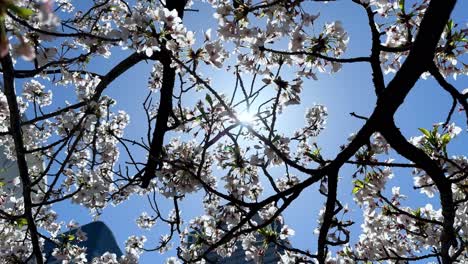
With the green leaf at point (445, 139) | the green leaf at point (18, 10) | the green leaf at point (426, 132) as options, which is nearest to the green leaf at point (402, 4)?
the green leaf at point (426, 132)

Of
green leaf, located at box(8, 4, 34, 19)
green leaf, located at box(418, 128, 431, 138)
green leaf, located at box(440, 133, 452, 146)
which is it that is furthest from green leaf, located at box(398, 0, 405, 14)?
green leaf, located at box(8, 4, 34, 19)

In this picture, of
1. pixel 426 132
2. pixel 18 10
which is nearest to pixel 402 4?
pixel 426 132

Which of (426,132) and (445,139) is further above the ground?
(426,132)

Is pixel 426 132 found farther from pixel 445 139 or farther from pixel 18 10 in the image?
pixel 18 10

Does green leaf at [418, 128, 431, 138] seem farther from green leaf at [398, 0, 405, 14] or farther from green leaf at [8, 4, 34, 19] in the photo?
green leaf at [8, 4, 34, 19]

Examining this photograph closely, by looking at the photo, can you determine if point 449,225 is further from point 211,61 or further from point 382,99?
point 211,61

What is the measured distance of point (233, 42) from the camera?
473 centimetres

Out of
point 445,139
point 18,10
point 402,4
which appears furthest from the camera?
point 445,139

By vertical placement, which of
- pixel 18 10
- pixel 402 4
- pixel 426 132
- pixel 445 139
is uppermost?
pixel 402 4

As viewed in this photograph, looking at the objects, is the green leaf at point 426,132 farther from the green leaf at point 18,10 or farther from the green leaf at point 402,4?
the green leaf at point 18,10

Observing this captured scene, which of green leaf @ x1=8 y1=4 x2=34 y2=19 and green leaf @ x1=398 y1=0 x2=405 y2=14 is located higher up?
green leaf @ x1=398 y1=0 x2=405 y2=14

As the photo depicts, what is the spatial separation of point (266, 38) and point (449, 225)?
2.66 metres

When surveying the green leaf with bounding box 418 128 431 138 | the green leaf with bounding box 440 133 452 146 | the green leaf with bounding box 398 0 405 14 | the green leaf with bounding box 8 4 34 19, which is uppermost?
the green leaf with bounding box 398 0 405 14

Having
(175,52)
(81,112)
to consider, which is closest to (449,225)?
(175,52)
